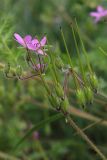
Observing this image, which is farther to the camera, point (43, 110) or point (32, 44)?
point (43, 110)

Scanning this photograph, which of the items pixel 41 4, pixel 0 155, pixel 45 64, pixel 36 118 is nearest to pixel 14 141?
pixel 36 118

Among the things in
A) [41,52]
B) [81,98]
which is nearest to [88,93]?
[81,98]

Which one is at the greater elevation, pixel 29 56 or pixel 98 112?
pixel 29 56

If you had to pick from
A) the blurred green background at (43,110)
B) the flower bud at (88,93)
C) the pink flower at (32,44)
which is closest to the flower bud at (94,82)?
the flower bud at (88,93)

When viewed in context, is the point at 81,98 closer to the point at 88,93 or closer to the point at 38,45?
the point at 88,93

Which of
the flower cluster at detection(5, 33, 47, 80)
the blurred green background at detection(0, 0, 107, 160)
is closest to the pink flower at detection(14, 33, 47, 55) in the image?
the flower cluster at detection(5, 33, 47, 80)

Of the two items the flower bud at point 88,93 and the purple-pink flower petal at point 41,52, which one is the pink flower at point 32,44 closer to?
the purple-pink flower petal at point 41,52

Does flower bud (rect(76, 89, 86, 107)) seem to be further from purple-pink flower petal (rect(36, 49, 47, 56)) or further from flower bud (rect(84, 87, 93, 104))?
purple-pink flower petal (rect(36, 49, 47, 56))

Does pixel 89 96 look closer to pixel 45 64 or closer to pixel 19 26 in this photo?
pixel 45 64

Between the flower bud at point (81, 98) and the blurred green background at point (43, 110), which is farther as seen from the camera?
the blurred green background at point (43, 110)

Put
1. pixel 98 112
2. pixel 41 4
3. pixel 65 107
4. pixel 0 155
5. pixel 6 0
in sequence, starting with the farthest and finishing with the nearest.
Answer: pixel 41 4 → pixel 6 0 → pixel 98 112 → pixel 0 155 → pixel 65 107

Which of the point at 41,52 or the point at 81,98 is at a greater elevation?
the point at 41,52
